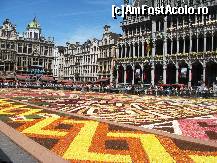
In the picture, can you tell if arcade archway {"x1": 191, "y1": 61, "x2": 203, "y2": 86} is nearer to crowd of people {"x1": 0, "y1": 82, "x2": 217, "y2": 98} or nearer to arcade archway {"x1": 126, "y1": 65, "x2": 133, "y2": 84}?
crowd of people {"x1": 0, "y1": 82, "x2": 217, "y2": 98}

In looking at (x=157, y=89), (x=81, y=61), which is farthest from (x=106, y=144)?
(x=81, y=61)

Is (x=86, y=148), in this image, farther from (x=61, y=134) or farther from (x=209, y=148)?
(x=209, y=148)

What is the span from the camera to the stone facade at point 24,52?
103 m

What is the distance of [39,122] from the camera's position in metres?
16.6

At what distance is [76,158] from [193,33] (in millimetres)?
53764

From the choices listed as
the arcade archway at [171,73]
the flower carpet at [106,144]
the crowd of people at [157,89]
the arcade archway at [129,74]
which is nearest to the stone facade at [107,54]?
the arcade archway at [129,74]

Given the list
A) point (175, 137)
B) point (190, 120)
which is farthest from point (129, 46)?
point (175, 137)

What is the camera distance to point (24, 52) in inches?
4277

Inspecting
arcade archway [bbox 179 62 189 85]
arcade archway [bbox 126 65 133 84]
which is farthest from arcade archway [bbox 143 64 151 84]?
arcade archway [bbox 179 62 189 85]

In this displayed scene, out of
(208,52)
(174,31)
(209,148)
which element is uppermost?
(174,31)

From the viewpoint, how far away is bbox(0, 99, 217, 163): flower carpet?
10.2 metres

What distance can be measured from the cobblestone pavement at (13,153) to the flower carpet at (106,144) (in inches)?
32.2

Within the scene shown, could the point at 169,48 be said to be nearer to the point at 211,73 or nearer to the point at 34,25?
the point at 211,73

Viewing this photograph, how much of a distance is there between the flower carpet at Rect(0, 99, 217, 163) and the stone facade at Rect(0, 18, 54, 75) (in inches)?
3540
